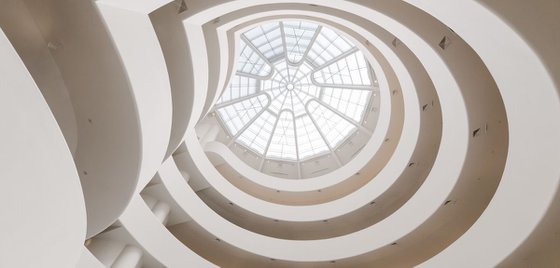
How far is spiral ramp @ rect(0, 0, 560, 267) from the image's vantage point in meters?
4.34

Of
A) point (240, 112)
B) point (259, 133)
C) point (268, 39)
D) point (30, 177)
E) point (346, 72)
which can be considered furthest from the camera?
point (259, 133)

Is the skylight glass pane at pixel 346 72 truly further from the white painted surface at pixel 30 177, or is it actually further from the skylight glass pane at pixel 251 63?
the white painted surface at pixel 30 177

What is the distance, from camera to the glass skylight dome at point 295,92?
19.9m

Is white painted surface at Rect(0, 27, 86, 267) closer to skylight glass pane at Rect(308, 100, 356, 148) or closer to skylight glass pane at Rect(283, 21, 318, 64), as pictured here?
skylight glass pane at Rect(283, 21, 318, 64)

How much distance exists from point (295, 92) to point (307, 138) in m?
3.36

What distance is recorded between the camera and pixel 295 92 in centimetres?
2219

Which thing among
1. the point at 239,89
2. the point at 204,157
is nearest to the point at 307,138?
the point at 239,89

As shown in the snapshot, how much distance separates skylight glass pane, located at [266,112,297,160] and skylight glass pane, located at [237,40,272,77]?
3.33 metres

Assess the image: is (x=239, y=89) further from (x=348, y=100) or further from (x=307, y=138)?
(x=348, y=100)

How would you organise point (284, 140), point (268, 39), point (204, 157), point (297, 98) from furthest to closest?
point (284, 140)
point (297, 98)
point (268, 39)
point (204, 157)

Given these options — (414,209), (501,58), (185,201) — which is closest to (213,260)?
(185,201)

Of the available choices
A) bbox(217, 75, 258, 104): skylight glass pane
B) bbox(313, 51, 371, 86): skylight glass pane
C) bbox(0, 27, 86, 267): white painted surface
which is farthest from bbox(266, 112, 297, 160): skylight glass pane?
bbox(0, 27, 86, 267): white painted surface

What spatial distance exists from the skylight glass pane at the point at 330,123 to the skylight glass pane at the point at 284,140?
71.1 inches

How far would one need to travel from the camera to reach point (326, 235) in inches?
692
